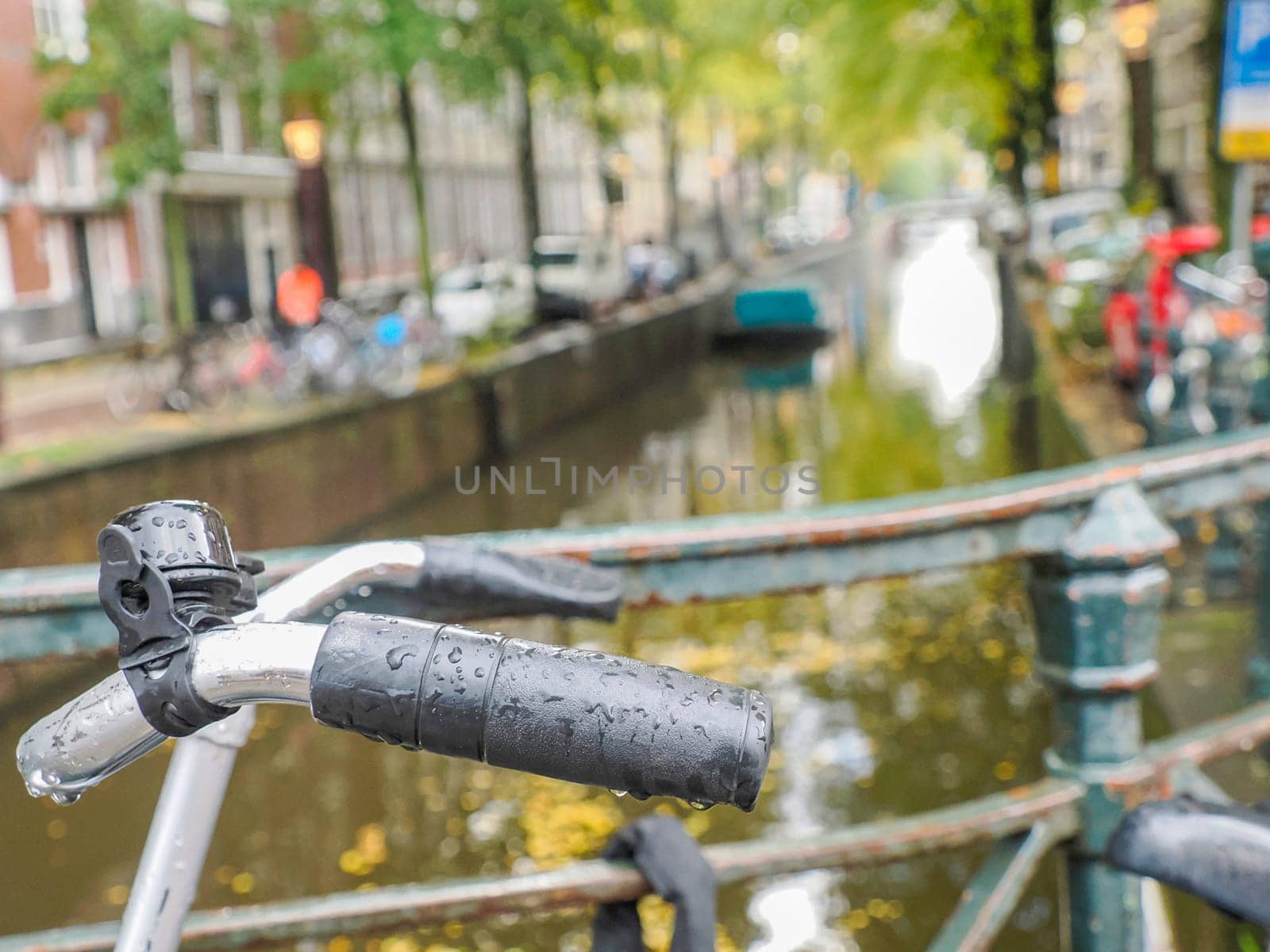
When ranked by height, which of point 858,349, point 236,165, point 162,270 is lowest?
point 858,349

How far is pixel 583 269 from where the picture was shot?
2195cm

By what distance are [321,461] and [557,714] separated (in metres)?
8.56

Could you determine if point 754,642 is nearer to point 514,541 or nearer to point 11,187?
point 514,541

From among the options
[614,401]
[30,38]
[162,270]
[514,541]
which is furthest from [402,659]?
[162,270]

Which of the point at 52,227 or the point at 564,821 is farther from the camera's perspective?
the point at 52,227

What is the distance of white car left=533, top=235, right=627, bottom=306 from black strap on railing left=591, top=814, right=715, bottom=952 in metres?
19.2

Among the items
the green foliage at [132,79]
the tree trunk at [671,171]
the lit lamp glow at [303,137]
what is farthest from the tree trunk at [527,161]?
the tree trunk at [671,171]

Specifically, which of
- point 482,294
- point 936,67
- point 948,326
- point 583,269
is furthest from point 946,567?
point 948,326

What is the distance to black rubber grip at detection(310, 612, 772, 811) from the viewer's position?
0.70 m

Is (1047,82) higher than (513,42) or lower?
lower

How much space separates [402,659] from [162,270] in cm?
2333

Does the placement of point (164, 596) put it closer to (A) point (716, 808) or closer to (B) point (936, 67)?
(A) point (716, 808)

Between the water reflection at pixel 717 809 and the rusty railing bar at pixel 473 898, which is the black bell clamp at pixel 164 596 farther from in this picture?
the water reflection at pixel 717 809

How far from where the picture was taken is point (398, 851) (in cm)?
458
